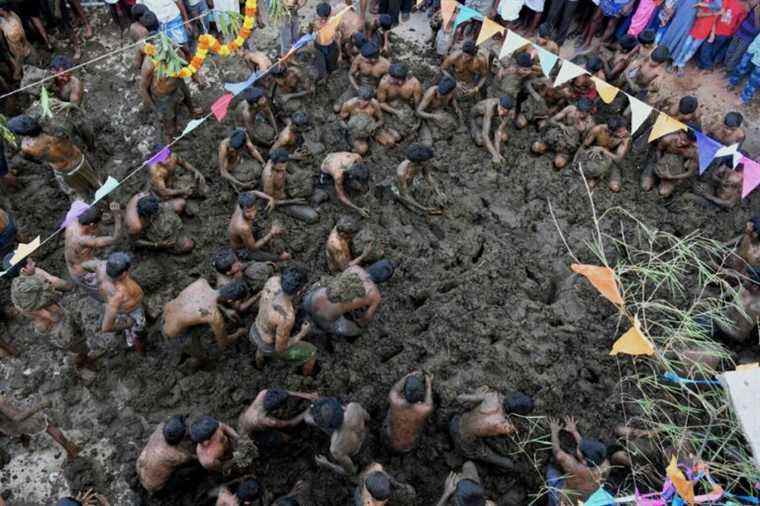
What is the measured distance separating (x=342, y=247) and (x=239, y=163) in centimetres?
218

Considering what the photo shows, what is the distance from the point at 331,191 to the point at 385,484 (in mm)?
4164

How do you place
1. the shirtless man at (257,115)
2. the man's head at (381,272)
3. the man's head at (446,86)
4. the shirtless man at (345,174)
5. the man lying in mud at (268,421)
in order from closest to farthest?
the man lying in mud at (268,421) < the man's head at (381,272) < the shirtless man at (345,174) < the shirtless man at (257,115) < the man's head at (446,86)

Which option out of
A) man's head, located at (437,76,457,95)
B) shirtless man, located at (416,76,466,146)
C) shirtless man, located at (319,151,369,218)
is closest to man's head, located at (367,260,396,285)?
shirtless man, located at (319,151,369,218)

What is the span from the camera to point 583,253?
24.6 ft

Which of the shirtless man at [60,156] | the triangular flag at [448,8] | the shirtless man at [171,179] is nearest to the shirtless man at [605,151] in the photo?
the triangular flag at [448,8]

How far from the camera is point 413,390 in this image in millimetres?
5199

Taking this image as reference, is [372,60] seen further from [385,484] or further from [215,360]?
[385,484]

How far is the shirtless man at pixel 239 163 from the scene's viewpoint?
24.8 ft

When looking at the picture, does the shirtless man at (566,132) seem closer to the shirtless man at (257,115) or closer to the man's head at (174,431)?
the shirtless man at (257,115)

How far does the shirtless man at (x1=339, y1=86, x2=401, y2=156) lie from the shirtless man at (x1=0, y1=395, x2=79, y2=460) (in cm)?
488

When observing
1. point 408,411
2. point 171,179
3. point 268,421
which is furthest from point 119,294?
point 408,411

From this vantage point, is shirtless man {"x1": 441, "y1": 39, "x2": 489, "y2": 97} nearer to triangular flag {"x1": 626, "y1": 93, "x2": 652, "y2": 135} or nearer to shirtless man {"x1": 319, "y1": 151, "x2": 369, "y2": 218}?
triangular flag {"x1": 626, "y1": 93, "x2": 652, "y2": 135}

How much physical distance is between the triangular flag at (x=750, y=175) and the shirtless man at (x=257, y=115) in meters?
6.19

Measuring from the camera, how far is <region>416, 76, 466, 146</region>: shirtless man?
8523 millimetres
